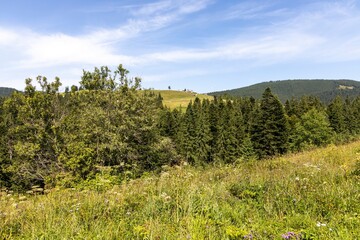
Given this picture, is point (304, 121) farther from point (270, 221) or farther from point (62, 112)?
point (270, 221)

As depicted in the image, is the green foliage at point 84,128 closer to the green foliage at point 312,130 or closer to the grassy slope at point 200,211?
the grassy slope at point 200,211

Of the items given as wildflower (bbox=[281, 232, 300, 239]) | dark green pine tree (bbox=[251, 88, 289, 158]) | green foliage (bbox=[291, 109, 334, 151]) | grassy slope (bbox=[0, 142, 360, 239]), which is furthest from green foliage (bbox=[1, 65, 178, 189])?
green foliage (bbox=[291, 109, 334, 151])

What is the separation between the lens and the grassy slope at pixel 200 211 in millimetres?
3527

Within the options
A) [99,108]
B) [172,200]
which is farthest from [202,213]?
[99,108]

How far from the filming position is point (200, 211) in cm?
436

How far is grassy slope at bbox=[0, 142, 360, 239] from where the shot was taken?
11.6 ft

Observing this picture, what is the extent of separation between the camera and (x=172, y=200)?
187 inches

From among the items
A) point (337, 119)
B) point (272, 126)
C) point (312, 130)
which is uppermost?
point (272, 126)

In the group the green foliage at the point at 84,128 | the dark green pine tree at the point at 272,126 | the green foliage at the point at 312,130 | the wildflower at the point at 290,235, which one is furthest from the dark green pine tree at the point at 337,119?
the wildflower at the point at 290,235

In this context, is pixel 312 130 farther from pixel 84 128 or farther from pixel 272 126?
pixel 84 128

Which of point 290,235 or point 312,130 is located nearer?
point 290,235

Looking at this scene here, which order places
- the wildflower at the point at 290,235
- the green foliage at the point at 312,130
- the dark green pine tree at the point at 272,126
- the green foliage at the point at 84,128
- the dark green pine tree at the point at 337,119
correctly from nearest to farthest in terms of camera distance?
the wildflower at the point at 290,235, the green foliage at the point at 84,128, the dark green pine tree at the point at 272,126, the green foliage at the point at 312,130, the dark green pine tree at the point at 337,119

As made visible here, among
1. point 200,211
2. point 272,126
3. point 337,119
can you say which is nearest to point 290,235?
point 200,211

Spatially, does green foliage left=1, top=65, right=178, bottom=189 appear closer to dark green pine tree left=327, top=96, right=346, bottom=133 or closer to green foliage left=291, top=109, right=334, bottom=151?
green foliage left=291, top=109, right=334, bottom=151
